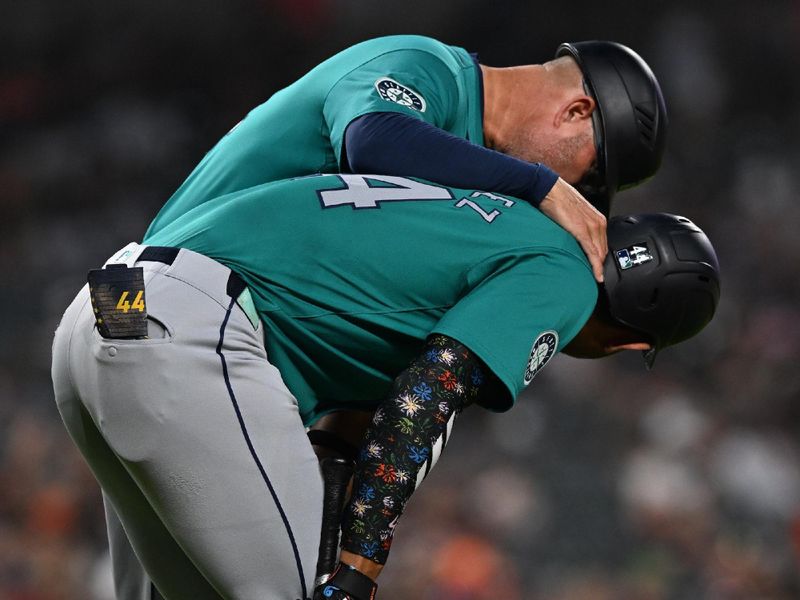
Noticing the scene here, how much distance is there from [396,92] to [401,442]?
2.59 feet

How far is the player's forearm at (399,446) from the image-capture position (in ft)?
5.57

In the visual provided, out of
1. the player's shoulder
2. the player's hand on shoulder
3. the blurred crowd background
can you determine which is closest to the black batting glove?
Result: the player's hand on shoulder

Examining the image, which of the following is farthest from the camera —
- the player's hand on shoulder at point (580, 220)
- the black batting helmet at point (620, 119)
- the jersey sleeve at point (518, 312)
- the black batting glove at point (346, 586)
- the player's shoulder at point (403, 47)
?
the black batting helmet at point (620, 119)

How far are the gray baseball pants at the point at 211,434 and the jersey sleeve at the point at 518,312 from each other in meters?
0.34

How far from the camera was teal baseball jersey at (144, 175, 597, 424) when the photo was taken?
186cm

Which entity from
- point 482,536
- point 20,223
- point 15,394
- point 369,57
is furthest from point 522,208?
point 20,223

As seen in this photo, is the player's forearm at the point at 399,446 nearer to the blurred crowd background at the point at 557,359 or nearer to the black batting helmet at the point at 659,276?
the black batting helmet at the point at 659,276

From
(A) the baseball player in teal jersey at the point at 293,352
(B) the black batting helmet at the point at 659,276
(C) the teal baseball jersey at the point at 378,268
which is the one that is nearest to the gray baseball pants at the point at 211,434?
(A) the baseball player in teal jersey at the point at 293,352

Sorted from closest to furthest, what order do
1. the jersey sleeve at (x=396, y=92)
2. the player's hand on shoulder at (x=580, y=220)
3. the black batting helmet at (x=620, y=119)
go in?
the player's hand on shoulder at (x=580, y=220), the jersey sleeve at (x=396, y=92), the black batting helmet at (x=620, y=119)

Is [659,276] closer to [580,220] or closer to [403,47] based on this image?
[580,220]

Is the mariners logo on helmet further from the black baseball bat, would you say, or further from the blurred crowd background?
the blurred crowd background

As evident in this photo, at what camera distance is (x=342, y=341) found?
1.90m

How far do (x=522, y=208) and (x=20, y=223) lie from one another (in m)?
5.20

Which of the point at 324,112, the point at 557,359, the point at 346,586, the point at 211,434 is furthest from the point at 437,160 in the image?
the point at 557,359
